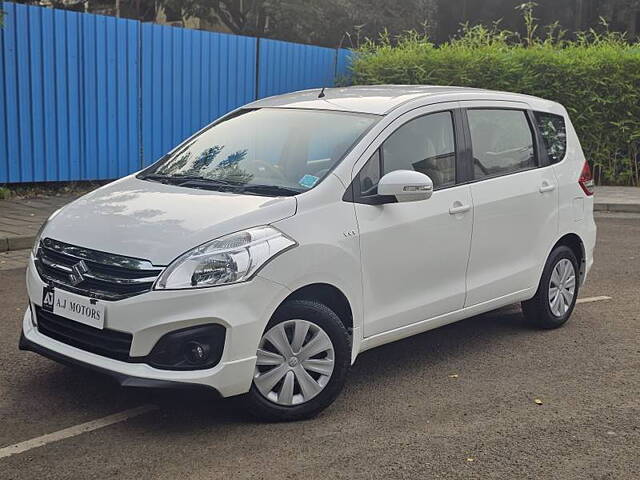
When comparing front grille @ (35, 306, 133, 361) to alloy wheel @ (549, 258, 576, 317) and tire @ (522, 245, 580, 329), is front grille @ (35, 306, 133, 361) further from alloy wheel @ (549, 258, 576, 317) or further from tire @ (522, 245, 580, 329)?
alloy wheel @ (549, 258, 576, 317)

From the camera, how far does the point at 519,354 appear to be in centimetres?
550

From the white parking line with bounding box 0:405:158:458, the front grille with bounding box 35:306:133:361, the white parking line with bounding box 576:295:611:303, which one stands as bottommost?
the white parking line with bounding box 576:295:611:303

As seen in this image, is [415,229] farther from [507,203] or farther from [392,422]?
[392,422]

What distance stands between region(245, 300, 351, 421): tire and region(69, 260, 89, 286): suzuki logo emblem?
947mm

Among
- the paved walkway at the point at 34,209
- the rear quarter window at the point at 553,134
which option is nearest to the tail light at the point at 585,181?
the rear quarter window at the point at 553,134

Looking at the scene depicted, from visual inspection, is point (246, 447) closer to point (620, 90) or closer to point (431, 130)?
point (431, 130)

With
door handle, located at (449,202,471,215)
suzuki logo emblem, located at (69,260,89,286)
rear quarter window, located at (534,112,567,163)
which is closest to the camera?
suzuki logo emblem, located at (69,260,89,286)

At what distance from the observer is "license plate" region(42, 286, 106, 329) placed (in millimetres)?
3811

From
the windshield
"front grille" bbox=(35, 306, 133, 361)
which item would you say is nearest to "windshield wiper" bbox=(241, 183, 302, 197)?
the windshield

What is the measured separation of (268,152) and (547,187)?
87.7 inches

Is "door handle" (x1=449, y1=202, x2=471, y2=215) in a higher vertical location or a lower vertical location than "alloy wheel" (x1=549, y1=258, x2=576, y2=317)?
higher

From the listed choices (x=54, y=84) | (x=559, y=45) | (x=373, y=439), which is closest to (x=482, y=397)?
(x=373, y=439)

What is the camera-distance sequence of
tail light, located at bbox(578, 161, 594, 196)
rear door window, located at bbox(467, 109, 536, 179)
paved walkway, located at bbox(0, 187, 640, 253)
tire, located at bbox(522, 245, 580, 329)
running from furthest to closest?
1. paved walkway, located at bbox(0, 187, 640, 253)
2. tail light, located at bbox(578, 161, 594, 196)
3. tire, located at bbox(522, 245, 580, 329)
4. rear door window, located at bbox(467, 109, 536, 179)

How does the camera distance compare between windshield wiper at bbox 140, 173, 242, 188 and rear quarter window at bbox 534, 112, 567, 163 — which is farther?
rear quarter window at bbox 534, 112, 567, 163
